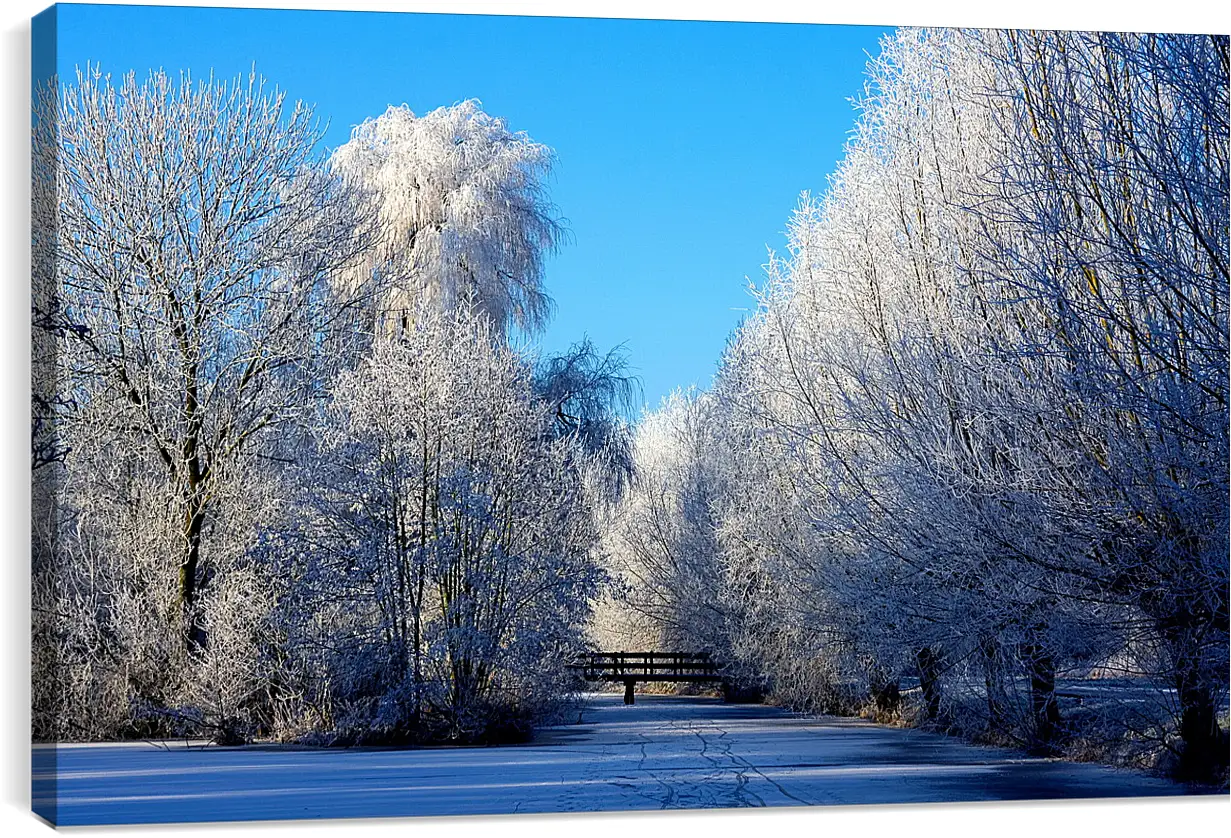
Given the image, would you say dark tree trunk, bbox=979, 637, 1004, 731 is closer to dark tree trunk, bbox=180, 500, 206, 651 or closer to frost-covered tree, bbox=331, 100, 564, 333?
frost-covered tree, bbox=331, 100, 564, 333

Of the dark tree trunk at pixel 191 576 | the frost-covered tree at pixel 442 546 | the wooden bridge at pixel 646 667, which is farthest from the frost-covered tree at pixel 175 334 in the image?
the wooden bridge at pixel 646 667

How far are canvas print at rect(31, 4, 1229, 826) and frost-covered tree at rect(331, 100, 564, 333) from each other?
0.04m

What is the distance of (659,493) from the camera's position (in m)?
13.8

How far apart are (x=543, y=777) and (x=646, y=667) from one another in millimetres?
3135

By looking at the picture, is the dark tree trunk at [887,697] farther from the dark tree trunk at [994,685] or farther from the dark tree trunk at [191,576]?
the dark tree trunk at [191,576]

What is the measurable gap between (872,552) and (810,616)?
2800mm

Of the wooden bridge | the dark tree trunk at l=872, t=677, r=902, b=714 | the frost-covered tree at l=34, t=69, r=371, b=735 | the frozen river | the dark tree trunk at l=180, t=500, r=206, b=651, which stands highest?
the frost-covered tree at l=34, t=69, r=371, b=735

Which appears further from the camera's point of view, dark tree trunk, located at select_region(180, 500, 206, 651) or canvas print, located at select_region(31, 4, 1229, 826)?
dark tree trunk, located at select_region(180, 500, 206, 651)

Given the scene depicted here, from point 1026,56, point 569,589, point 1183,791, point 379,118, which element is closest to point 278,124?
point 379,118

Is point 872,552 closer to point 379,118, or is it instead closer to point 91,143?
point 379,118

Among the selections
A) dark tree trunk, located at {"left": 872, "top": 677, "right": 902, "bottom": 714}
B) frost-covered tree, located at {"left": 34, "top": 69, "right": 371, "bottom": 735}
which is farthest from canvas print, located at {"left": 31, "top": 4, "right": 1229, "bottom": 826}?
dark tree trunk, located at {"left": 872, "top": 677, "right": 902, "bottom": 714}

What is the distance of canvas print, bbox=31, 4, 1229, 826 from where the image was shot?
8.23 metres

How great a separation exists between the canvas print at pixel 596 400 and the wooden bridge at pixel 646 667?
0.14ft

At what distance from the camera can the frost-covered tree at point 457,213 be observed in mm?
11188
